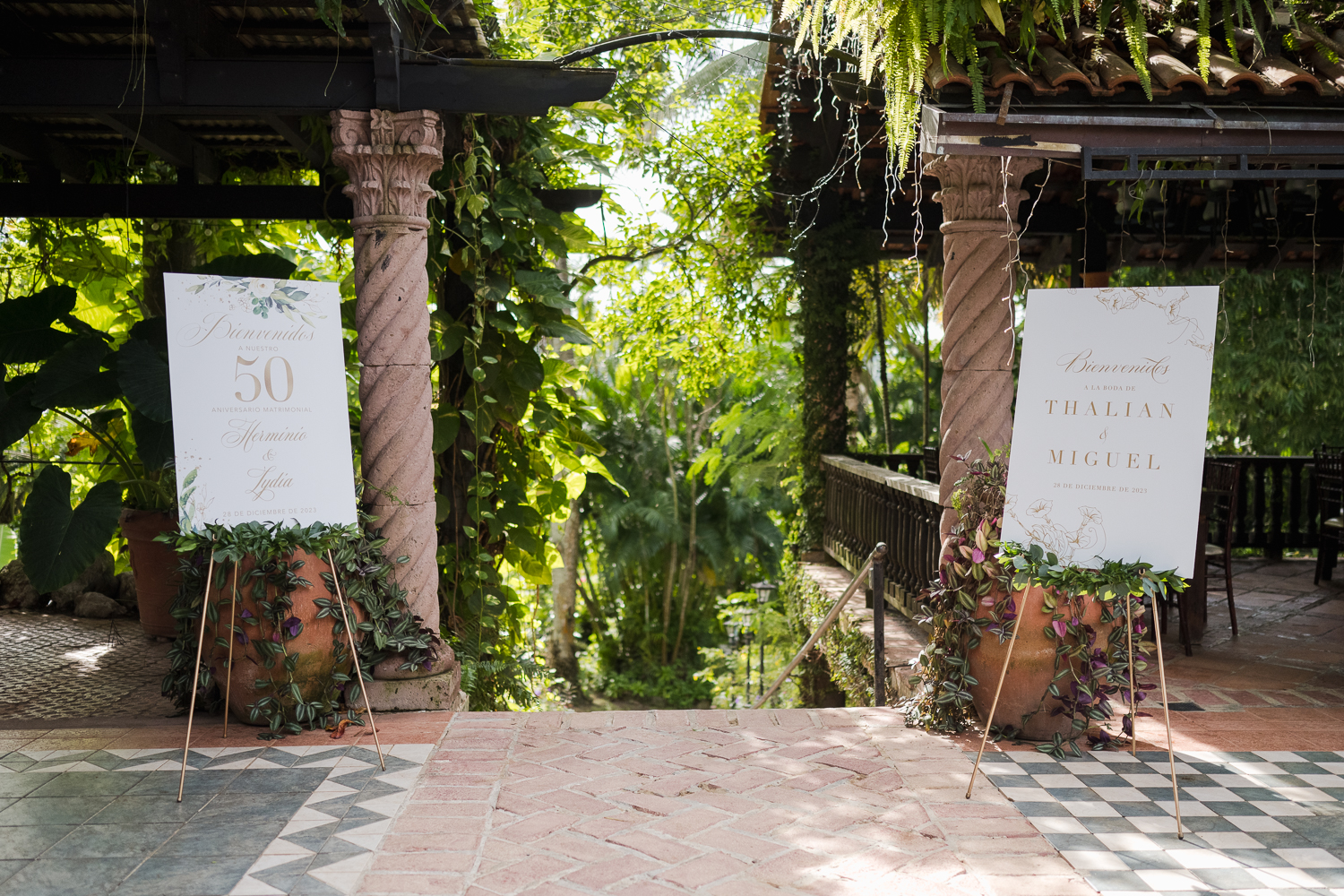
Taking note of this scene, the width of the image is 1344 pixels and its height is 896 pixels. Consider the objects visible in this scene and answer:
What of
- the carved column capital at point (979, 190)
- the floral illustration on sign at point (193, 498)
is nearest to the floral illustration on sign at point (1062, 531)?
the carved column capital at point (979, 190)

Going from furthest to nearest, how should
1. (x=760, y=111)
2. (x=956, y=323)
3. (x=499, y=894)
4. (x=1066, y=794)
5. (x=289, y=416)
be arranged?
(x=760, y=111)
(x=956, y=323)
(x=289, y=416)
(x=1066, y=794)
(x=499, y=894)

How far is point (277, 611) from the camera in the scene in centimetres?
404

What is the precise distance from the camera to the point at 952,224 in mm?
4582

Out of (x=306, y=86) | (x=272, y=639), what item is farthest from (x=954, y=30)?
(x=272, y=639)

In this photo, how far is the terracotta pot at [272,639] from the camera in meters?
4.07

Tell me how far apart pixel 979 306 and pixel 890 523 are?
2.27 m

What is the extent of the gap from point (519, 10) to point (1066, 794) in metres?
7.85

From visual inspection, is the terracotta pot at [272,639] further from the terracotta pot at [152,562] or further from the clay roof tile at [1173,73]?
the clay roof tile at [1173,73]

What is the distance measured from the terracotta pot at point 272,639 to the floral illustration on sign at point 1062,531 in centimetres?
282

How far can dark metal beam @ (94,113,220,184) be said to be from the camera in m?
5.57

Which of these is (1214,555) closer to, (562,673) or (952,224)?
(952,224)

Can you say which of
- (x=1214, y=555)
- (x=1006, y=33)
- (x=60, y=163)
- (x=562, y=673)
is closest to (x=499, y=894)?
(x=1006, y=33)

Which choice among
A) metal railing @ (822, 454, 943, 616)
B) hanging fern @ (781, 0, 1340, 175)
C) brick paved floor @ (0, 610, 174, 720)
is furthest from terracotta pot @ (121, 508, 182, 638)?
hanging fern @ (781, 0, 1340, 175)

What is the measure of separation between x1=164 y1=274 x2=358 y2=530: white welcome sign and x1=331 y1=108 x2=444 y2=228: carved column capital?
0.67 m
